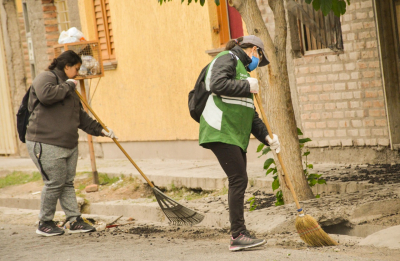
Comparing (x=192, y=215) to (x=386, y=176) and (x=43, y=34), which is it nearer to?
(x=386, y=176)

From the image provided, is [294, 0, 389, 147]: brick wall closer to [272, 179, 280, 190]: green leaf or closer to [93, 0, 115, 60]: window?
[272, 179, 280, 190]: green leaf

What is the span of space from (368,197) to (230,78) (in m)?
2.00

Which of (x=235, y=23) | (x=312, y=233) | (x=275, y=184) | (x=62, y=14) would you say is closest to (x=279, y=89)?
(x=275, y=184)

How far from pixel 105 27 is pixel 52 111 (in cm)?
594

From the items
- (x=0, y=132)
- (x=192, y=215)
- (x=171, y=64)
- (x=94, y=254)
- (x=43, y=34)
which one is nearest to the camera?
Answer: (x=94, y=254)

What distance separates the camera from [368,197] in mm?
5836

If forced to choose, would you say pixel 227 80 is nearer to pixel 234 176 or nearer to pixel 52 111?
pixel 234 176

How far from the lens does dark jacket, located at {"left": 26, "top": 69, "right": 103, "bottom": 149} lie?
6.14 m

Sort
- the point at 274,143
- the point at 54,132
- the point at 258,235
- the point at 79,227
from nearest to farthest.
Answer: the point at 274,143, the point at 258,235, the point at 54,132, the point at 79,227

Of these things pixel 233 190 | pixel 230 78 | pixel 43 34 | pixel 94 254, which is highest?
pixel 43 34

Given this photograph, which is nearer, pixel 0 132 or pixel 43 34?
pixel 43 34

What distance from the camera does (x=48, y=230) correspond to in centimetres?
645

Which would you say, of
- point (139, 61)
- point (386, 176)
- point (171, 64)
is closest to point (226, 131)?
point (386, 176)

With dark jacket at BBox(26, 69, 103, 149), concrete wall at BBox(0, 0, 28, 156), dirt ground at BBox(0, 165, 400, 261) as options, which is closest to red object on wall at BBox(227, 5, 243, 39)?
dirt ground at BBox(0, 165, 400, 261)
